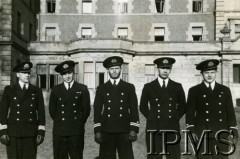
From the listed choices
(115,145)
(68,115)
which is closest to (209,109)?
(115,145)

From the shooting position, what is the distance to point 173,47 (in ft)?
103

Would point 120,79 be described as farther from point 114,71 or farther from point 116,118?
point 116,118

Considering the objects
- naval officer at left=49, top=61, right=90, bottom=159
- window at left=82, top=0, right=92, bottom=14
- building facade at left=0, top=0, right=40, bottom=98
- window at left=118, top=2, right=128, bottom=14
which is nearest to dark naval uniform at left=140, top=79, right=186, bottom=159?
naval officer at left=49, top=61, right=90, bottom=159

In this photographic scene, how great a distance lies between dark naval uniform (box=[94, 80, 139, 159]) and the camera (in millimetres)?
8469

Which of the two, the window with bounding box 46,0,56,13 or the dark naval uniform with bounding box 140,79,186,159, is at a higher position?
the window with bounding box 46,0,56,13

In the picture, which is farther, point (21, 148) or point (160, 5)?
point (160, 5)

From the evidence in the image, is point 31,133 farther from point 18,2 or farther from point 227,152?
point 18,2

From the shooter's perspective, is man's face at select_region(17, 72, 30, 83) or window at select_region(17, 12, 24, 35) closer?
man's face at select_region(17, 72, 30, 83)

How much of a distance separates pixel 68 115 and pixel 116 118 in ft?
2.98

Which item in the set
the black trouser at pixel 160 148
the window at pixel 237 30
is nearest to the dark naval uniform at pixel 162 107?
the black trouser at pixel 160 148

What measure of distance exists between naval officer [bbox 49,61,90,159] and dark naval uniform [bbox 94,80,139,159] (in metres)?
0.30

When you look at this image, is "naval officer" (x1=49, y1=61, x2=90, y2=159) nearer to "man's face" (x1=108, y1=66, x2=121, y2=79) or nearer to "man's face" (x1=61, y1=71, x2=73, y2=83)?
"man's face" (x1=61, y1=71, x2=73, y2=83)

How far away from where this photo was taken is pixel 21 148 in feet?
27.6

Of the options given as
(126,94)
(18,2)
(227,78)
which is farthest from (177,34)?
(126,94)
